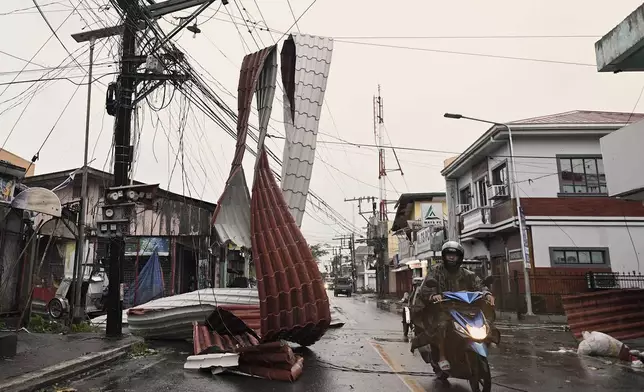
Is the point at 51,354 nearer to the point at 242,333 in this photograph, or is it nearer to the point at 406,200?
the point at 242,333

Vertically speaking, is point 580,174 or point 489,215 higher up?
point 580,174

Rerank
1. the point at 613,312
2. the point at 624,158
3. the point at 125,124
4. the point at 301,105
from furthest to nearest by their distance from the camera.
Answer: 1. the point at 125,124
2. the point at 613,312
3. the point at 624,158
4. the point at 301,105

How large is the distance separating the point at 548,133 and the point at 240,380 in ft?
63.3

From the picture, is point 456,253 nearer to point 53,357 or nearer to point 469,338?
point 469,338

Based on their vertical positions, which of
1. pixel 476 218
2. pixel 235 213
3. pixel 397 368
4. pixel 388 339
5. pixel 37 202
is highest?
pixel 476 218

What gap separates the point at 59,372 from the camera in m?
7.07

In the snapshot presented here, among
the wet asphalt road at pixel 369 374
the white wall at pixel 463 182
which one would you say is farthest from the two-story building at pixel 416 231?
the wet asphalt road at pixel 369 374

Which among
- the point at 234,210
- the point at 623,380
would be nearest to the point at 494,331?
the point at 623,380

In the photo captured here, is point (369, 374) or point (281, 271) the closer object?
point (369, 374)

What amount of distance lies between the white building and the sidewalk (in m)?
17.2

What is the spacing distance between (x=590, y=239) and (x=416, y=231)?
60.8 feet

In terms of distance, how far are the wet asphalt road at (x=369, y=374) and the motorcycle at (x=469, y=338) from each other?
55 centimetres

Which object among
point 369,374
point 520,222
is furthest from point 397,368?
point 520,222

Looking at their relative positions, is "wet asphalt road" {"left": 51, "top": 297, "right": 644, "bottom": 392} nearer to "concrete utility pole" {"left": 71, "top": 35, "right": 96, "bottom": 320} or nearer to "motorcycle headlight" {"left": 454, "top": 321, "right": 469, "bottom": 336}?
"motorcycle headlight" {"left": 454, "top": 321, "right": 469, "bottom": 336}
